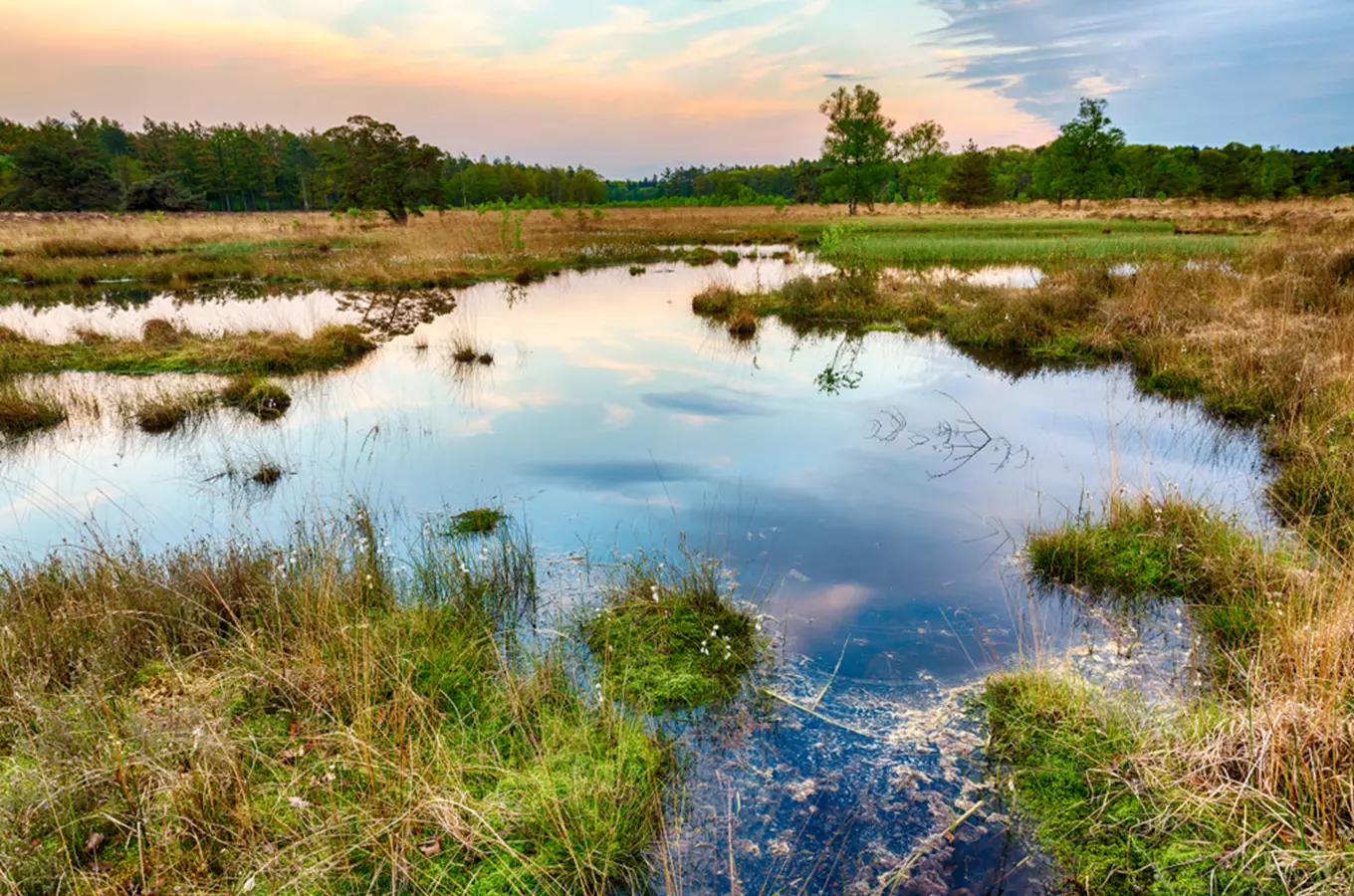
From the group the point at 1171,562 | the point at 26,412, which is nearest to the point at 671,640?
the point at 1171,562

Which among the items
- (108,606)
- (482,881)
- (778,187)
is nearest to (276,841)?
(482,881)

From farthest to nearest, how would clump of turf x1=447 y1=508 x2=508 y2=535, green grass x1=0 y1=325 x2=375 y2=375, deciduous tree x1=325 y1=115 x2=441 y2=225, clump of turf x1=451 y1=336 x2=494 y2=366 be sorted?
deciduous tree x1=325 y1=115 x2=441 y2=225 → clump of turf x1=451 y1=336 x2=494 y2=366 → green grass x1=0 y1=325 x2=375 y2=375 → clump of turf x1=447 y1=508 x2=508 y2=535

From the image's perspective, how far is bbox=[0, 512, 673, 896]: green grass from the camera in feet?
10.5

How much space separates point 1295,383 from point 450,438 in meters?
12.0

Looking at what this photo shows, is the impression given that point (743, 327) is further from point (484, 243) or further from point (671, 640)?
point (484, 243)

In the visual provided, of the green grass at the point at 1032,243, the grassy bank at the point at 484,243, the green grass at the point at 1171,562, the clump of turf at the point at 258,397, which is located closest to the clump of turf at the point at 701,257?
the grassy bank at the point at 484,243

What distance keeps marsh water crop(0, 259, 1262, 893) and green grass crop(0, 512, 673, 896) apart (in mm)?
663

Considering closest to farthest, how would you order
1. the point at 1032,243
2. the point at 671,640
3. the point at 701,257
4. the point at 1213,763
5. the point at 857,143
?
the point at 1213,763 < the point at 671,640 < the point at 1032,243 < the point at 701,257 < the point at 857,143

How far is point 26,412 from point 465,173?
101 metres

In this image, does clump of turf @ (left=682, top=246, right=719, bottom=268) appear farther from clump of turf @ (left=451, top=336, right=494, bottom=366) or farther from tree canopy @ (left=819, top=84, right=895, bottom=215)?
tree canopy @ (left=819, top=84, right=895, bottom=215)

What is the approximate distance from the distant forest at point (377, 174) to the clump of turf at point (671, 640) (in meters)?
48.5

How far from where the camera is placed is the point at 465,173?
102 m

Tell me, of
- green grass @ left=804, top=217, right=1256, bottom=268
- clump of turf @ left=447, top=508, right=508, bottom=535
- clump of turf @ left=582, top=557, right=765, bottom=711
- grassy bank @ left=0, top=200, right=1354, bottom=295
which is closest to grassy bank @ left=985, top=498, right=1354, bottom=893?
clump of turf @ left=582, top=557, right=765, bottom=711

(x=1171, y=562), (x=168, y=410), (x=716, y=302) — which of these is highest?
(x=716, y=302)
